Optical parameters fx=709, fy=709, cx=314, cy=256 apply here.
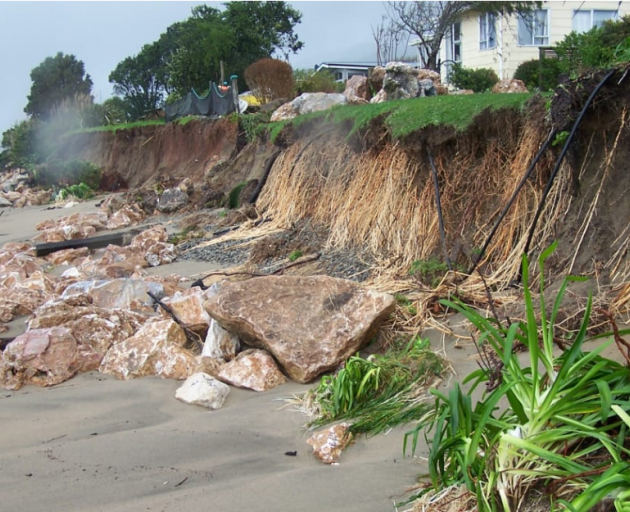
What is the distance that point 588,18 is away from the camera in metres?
26.9

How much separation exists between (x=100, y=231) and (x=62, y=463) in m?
13.4

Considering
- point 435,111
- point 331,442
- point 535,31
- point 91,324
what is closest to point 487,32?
point 535,31

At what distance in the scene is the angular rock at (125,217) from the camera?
17.1m

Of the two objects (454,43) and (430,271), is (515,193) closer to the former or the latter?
(430,271)

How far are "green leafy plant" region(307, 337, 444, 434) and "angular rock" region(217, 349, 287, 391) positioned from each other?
512mm

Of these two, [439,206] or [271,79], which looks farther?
[271,79]

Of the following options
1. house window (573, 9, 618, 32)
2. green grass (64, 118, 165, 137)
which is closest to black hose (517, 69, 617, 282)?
house window (573, 9, 618, 32)

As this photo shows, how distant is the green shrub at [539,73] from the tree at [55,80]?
46.9 m

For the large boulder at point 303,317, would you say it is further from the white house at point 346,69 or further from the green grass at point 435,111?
the white house at point 346,69

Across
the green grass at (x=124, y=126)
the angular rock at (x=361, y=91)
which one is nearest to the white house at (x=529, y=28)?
the angular rock at (x=361, y=91)

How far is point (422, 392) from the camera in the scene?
4.45 m

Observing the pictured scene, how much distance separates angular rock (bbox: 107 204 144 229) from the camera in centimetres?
1706

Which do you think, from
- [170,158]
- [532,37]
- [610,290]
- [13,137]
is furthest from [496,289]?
[13,137]

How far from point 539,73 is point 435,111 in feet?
39.2
